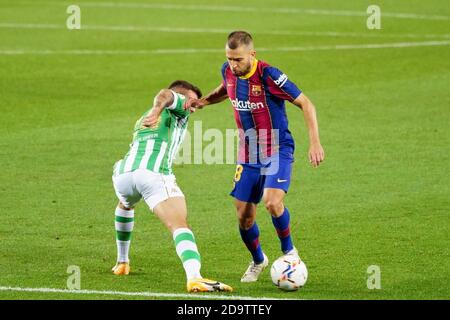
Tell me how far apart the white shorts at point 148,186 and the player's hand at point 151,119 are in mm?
464

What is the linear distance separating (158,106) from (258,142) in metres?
1.16

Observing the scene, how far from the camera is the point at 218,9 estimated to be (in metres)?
33.3

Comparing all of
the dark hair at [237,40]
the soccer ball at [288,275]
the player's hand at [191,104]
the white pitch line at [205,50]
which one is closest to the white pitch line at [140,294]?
the soccer ball at [288,275]

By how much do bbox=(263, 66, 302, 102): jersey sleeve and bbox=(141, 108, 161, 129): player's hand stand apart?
1.17m

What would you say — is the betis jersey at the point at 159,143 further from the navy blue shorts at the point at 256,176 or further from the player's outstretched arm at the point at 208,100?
the navy blue shorts at the point at 256,176

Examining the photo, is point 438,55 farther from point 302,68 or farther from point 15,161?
point 15,161

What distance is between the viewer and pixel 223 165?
1681cm

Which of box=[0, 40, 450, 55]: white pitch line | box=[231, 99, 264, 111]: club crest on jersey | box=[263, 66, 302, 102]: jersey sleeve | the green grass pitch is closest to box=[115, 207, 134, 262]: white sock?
the green grass pitch

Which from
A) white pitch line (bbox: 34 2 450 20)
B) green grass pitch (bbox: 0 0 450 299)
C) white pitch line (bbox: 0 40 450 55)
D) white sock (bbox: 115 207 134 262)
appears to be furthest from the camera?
white pitch line (bbox: 34 2 450 20)

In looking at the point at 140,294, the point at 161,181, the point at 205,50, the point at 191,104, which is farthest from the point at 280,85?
the point at 205,50

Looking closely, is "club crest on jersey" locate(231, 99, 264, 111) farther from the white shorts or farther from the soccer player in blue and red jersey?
the white shorts

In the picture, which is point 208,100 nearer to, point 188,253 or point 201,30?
point 188,253

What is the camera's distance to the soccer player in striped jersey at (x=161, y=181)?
398 inches

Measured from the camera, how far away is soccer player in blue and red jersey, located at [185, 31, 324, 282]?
10.8 meters
